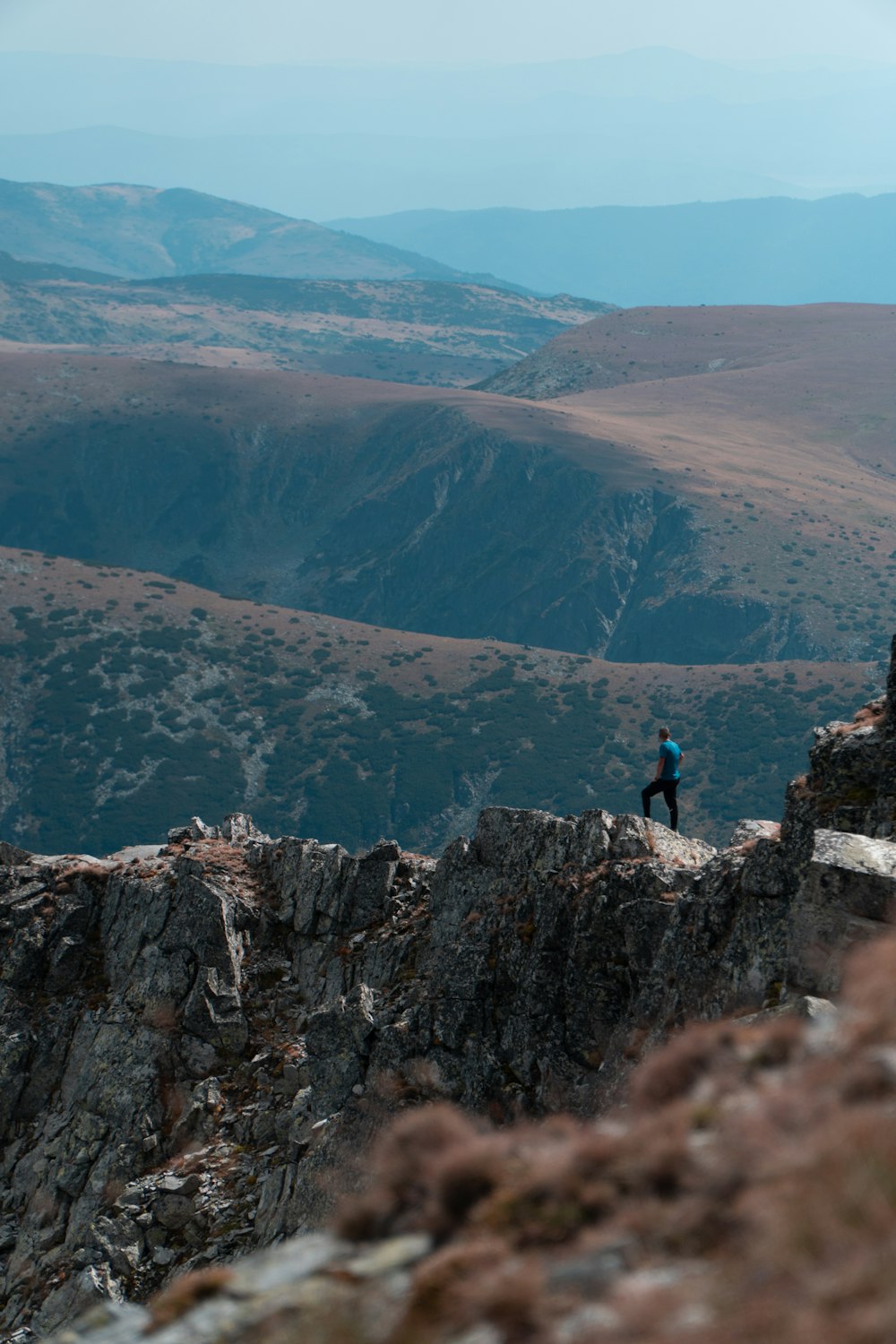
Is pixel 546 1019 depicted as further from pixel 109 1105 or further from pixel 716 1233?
pixel 716 1233

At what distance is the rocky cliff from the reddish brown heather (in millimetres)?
4587

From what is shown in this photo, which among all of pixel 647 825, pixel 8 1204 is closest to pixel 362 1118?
pixel 647 825

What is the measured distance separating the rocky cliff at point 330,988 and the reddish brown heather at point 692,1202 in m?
4.59

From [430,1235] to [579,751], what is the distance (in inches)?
7493

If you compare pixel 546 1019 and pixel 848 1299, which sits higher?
pixel 848 1299

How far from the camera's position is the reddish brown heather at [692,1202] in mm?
6254

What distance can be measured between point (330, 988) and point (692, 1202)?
71.0 ft

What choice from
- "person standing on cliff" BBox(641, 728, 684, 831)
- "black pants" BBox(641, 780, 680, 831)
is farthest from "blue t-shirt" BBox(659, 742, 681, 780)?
"black pants" BBox(641, 780, 680, 831)

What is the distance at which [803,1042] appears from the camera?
866cm

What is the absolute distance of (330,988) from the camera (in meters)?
28.2

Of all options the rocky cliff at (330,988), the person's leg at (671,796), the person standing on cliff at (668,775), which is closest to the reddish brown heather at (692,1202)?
the rocky cliff at (330,988)

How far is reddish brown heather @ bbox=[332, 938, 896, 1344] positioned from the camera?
A: 6.25 meters

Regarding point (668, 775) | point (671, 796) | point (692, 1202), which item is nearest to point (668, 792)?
point (671, 796)

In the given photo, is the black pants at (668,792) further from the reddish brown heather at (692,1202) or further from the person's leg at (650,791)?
the reddish brown heather at (692,1202)
